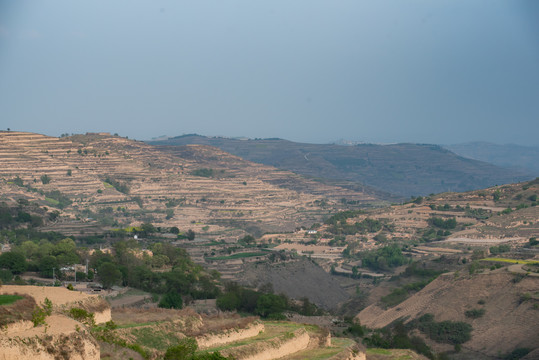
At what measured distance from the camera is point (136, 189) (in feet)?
486

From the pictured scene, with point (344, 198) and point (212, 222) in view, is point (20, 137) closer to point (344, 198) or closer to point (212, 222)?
point (212, 222)

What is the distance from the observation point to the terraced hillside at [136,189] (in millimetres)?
130750

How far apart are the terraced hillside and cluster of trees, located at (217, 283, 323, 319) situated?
169 ft

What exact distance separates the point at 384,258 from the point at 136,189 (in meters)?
66.8

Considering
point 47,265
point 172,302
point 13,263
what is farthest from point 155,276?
point 172,302

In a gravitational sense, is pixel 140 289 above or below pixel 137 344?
below

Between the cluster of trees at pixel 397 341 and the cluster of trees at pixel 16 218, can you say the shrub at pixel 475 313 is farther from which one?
the cluster of trees at pixel 16 218

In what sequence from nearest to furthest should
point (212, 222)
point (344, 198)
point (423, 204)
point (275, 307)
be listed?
point (275, 307)
point (423, 204)
point (212, 222)
point (344, 198)

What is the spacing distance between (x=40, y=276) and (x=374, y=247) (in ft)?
190

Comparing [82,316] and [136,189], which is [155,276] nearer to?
[82,316]

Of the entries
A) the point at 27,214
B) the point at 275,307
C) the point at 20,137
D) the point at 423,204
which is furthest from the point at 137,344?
the point at 20,137

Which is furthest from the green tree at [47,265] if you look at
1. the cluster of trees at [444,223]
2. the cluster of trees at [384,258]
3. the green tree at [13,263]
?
the cluster of trees at [444,223]

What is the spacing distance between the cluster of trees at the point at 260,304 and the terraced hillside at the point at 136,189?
51.4 m

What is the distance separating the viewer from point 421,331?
56.0m
